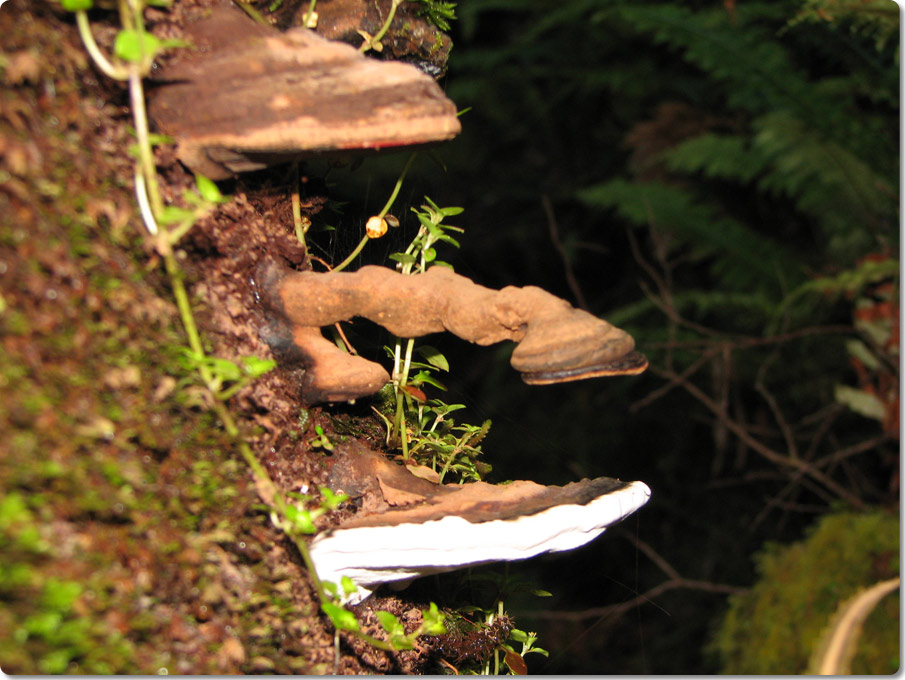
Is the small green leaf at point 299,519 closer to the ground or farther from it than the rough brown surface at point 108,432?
closer to the ground

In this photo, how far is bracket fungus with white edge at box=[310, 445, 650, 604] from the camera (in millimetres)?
605

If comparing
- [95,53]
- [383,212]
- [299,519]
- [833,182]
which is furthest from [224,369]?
[833,182]

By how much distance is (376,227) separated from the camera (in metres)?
0.78

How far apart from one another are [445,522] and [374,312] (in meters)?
0.22

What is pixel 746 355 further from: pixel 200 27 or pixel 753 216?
pixel 200 27

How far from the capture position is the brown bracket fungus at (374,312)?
2.18 ft

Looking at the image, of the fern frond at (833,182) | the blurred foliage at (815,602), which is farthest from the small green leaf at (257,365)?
the fern frond at (833,182)

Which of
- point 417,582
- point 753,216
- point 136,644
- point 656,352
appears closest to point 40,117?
point 136,644

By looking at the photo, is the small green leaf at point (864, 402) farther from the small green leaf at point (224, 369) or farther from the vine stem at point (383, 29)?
the small green leaf at point (224, 369)

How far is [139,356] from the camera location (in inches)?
19.8

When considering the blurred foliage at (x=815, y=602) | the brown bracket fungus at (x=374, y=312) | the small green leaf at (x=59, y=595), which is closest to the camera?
the small green leaf at (x=59, y=595)

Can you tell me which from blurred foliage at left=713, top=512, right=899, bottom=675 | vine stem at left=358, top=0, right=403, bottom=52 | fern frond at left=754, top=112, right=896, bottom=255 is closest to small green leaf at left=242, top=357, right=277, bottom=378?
vine stem at left=358, top=0, right=403, bottom=52

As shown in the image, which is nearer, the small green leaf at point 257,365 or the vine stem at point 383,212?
the small green leaf at point 257,365

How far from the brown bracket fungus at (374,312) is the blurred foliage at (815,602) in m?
1.25
